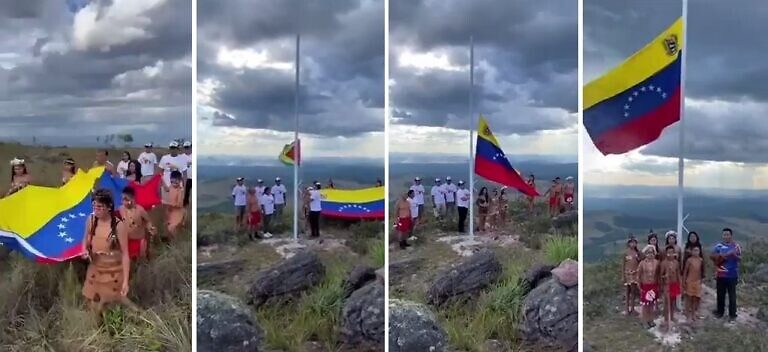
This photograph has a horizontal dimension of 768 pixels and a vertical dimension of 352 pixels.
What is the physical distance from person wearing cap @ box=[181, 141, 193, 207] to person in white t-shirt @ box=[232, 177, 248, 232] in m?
0.27

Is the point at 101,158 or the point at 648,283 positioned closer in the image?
the point at 648,283

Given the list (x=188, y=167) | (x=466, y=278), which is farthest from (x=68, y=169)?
(x=466, y=278)

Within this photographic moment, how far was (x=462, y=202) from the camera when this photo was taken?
15.2 feet

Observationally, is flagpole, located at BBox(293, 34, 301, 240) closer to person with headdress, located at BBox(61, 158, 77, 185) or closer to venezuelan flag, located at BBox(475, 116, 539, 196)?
venezuelan flag, located at BBox(475, 116, 539, 196)

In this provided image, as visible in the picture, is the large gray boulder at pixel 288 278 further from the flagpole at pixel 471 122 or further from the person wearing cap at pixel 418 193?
the flagpole at pixel 471 122

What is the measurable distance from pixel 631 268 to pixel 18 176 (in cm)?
370

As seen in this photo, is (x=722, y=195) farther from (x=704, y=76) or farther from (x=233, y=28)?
(x=233, y=28)

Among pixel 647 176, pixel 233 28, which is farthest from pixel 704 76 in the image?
pixel 233 28

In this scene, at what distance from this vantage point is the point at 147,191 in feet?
15.1

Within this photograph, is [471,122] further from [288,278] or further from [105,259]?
[105,259]

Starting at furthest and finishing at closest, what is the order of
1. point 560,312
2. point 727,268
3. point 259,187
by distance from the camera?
point 259,187 → point 560,312 → point 727,268

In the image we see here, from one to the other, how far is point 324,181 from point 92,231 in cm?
142

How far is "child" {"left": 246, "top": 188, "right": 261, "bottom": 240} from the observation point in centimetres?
461

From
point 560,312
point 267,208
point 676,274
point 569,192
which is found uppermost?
point 569,192
